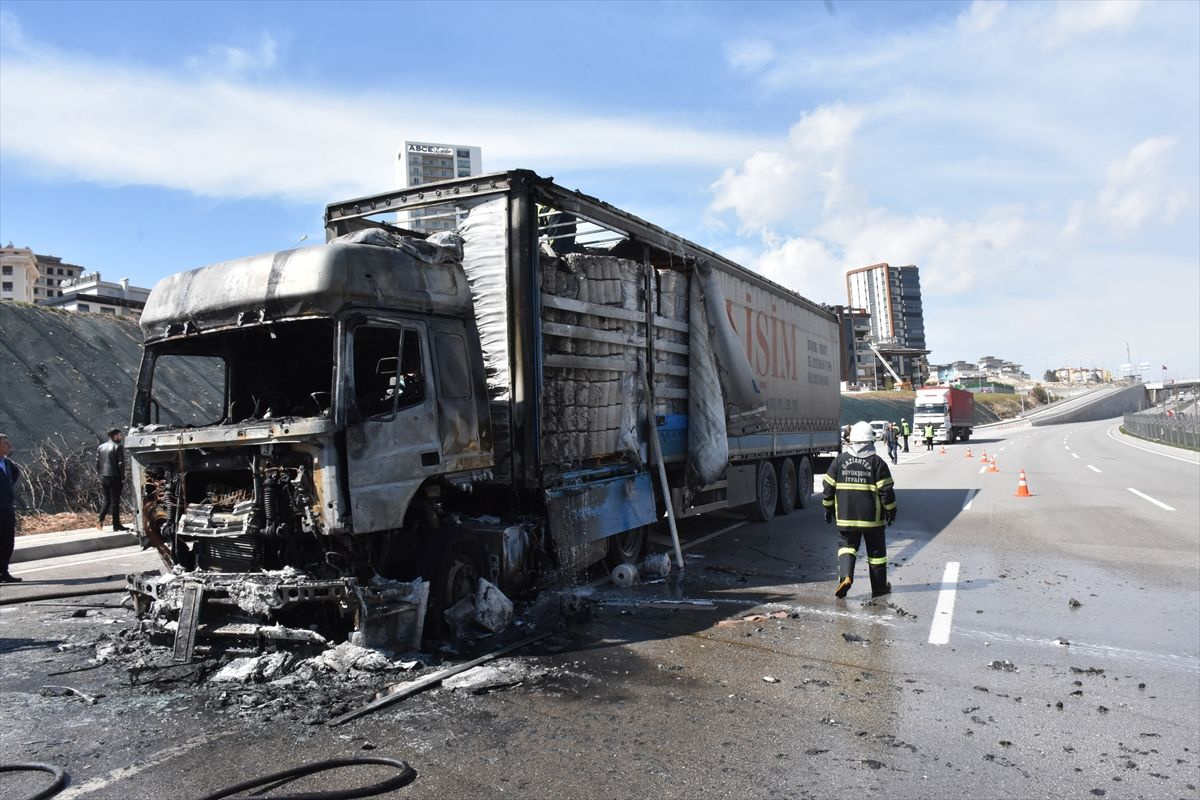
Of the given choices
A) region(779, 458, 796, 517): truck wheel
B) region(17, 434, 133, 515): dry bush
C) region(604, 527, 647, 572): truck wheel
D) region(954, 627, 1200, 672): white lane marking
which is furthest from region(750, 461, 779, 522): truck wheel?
region(17, 434, 133, 515): dry bush

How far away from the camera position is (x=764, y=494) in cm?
1245

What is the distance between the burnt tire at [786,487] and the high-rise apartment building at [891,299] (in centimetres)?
13558

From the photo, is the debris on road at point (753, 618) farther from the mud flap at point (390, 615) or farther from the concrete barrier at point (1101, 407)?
the concrete barrier at point (1101, 407)

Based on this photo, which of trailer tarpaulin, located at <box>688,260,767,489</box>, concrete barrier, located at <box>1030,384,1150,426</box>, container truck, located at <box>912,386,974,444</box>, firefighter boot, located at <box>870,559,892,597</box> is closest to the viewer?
firefighter boot, located at <box>870,559,892,597</box>

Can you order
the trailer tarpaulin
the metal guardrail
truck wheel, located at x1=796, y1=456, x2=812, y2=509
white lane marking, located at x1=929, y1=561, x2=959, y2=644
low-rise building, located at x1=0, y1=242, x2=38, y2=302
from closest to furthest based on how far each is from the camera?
white lane marking, located at x1=929, y1=561, x2=959, y2=644 → the trailer tarpaulin → truck wheel, located at x1=796, y1=456, x2=812, y2=509 → the metal guardrail → low-rise building, located at x1=0, y1=242, x2=38, y2=302

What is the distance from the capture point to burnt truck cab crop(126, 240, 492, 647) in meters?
5.16

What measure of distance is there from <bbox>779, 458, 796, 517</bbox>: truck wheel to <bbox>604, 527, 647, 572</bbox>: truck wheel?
5109 mm

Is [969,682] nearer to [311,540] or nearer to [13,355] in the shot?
[311,540]

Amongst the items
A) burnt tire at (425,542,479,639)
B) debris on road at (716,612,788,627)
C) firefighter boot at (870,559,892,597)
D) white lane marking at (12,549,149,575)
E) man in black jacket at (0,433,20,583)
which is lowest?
debris on road at (716,612,788,627)

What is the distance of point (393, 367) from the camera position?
5.88 meters

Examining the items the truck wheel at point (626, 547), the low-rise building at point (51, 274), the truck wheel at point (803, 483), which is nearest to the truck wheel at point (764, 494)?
the truck wheel at point (803, 483)

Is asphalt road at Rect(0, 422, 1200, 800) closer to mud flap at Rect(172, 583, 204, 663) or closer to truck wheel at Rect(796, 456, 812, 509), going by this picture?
mud flap at Rect(172, 583, 204, 663)

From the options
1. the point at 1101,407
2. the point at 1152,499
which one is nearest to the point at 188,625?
the point at 1152,499

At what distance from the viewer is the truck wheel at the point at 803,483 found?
46.2ft
